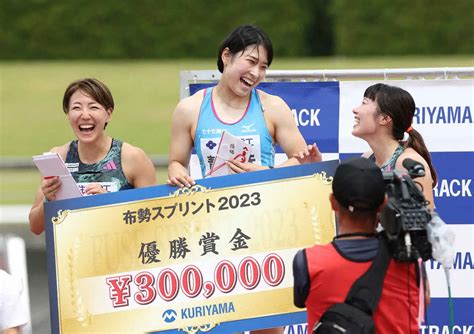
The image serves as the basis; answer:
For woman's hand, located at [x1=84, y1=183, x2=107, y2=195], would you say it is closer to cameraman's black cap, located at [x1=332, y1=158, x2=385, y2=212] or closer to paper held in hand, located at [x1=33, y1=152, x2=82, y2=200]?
paper held in hand, located at [x1=33, y1=152, x2=82, y2=200]

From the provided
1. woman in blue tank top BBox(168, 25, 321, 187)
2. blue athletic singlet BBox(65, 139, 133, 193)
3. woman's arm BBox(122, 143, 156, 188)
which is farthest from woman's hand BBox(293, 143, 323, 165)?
blue athletic singlet BBox(65, 139, 133, 193)

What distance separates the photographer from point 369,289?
13.3 feet

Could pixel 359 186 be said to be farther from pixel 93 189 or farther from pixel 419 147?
pixel 93 189

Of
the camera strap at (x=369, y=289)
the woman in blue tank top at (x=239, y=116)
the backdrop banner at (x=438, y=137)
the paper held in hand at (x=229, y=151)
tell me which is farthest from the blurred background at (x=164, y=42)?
the camera strap at (x=369, y=289)

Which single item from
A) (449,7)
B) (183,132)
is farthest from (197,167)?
(449,7)

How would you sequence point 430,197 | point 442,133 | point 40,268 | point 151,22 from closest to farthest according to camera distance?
point 430,197 < point 442,133 < point 40,268 < point 151,22

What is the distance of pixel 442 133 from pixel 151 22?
94.3 ft

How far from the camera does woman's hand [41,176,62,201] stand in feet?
17.3

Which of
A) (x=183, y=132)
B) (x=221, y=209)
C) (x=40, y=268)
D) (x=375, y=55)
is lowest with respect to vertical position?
(x=40, y=268)

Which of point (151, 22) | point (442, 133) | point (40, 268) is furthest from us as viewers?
point (151, 22)

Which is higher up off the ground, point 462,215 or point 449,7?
point 449,7

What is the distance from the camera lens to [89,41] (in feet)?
115

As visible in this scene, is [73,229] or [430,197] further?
[73,229]

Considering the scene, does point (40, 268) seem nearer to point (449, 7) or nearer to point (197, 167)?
point (197, 167)
